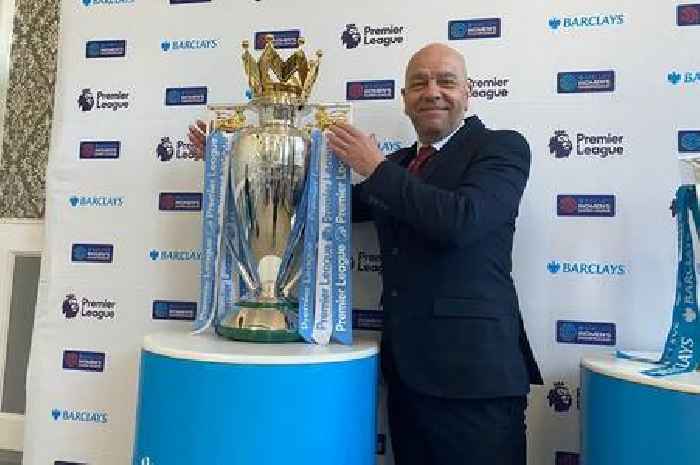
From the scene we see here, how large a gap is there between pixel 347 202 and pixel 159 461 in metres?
0.66

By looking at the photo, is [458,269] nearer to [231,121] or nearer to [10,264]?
[231,121]

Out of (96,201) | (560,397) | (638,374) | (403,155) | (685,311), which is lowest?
(560,397)

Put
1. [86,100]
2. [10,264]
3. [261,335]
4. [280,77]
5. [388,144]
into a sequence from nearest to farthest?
[261,335] < [280,77] < [388,144] < [86,100] < [10,264]

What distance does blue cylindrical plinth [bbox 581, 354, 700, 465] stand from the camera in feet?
3.35

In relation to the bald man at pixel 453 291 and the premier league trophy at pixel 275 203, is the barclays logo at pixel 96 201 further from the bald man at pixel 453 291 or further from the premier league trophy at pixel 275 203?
the bald man at pixel 453 291

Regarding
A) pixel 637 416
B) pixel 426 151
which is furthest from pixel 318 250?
pixel 637 416

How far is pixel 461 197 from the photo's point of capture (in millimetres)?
1249

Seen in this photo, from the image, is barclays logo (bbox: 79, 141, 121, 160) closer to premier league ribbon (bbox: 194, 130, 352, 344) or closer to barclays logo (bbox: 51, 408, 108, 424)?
premier league ribbon (bbox: 194, 130, 352, 344)

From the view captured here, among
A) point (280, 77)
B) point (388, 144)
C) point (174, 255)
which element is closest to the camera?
point (280, 77)

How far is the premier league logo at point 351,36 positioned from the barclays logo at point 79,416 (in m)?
1.27

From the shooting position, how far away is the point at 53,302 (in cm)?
190

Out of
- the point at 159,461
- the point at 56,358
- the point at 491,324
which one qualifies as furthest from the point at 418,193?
the point at 56,358

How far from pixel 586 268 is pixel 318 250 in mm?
677

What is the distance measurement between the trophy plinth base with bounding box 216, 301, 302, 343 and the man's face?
54 cm
